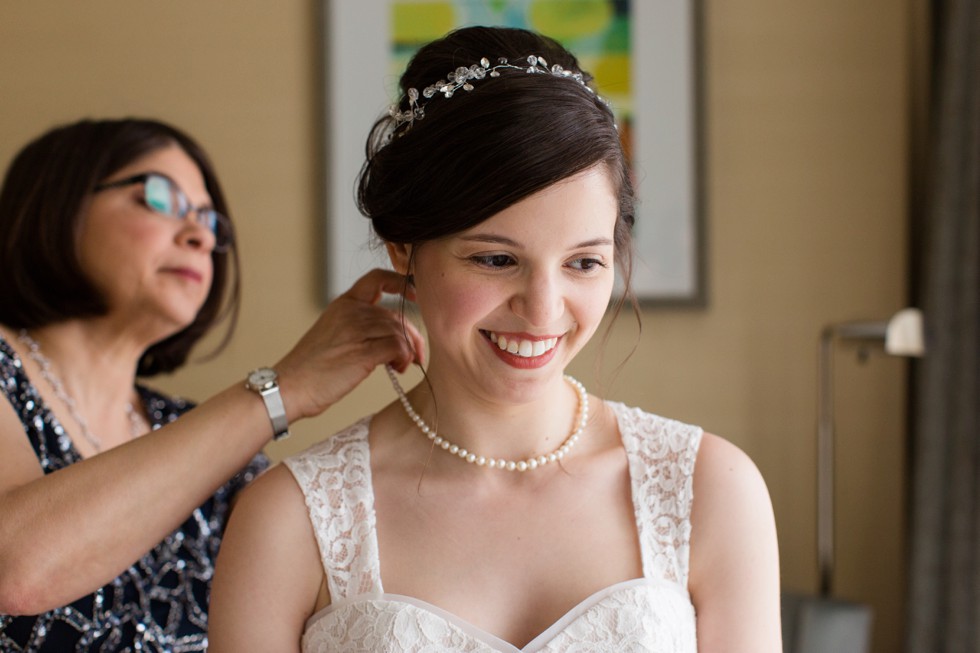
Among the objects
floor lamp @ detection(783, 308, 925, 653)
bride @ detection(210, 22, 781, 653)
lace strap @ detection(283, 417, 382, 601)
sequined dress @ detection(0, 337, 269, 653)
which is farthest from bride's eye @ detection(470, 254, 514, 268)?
floor lamp @ detection(783, 308, 925, 653)

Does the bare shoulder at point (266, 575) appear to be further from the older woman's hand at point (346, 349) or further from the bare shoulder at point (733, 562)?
the bare shoulder at point (733, 562)

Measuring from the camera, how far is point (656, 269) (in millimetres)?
2936

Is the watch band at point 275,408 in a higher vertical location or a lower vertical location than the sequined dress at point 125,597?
higher

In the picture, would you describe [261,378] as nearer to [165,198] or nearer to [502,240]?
[502,240]

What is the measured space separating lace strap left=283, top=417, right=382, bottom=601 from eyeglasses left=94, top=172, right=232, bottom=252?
2.41 ft

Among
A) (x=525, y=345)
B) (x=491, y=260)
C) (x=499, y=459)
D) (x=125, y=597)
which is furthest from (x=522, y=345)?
(x=125, y=597)

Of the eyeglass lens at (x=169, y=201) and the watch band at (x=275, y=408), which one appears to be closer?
the watch band at (x=275, y=408)

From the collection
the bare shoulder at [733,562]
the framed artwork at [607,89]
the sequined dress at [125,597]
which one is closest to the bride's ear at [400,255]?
the bare shoulder at [733,562]

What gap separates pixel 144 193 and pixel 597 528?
1123 millimetres

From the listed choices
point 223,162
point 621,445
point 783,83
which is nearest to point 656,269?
point 783,83

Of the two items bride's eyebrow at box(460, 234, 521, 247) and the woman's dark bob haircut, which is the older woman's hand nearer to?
bride's eyebrow at box(460, 234, 521, 247)

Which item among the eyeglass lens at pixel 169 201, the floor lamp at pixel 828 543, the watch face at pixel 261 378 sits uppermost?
the eyeglass lens at pixel 169 201

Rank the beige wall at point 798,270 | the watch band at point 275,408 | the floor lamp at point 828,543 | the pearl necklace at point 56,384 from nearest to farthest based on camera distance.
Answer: the watch band at point 275,408, the pearl necklace at point 56,384, the floor lamp at point 828,543, the beige wall at point 798,270

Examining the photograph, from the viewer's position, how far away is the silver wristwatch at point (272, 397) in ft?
4.96
